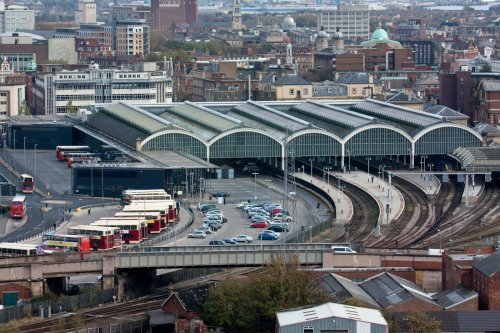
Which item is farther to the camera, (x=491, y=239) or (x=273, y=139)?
(x=273, y=139)

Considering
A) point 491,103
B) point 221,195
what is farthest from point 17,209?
point 491,103

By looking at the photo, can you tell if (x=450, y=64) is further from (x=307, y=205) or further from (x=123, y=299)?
(x=123, y=299)

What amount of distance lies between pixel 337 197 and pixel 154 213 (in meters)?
10.2

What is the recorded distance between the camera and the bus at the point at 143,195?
60.5 metres

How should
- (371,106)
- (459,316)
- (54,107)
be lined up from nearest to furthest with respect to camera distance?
(459,316) < (371,106) < (54,107)

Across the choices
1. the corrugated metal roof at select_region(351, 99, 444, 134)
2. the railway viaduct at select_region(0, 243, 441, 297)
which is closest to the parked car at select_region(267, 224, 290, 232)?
the railway viaduct at select_region(0, 243, 441, 297)

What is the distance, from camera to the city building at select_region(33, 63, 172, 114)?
99.6 meters

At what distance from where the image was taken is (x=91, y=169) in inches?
2574

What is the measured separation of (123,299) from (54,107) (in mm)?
55363

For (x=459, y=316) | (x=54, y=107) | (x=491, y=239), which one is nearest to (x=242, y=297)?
(x=459, y=316)

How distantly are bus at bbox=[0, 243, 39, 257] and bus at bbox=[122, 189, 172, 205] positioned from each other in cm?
1065

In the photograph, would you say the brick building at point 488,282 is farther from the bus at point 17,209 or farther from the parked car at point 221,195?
the parked car at point 221,195

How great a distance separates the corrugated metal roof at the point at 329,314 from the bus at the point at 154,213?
17960 millimetres

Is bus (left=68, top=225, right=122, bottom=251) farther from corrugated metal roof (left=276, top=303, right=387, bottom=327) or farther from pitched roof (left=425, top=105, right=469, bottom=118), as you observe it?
pitched roof (left=425, top=105, right=469, bottom=118)
